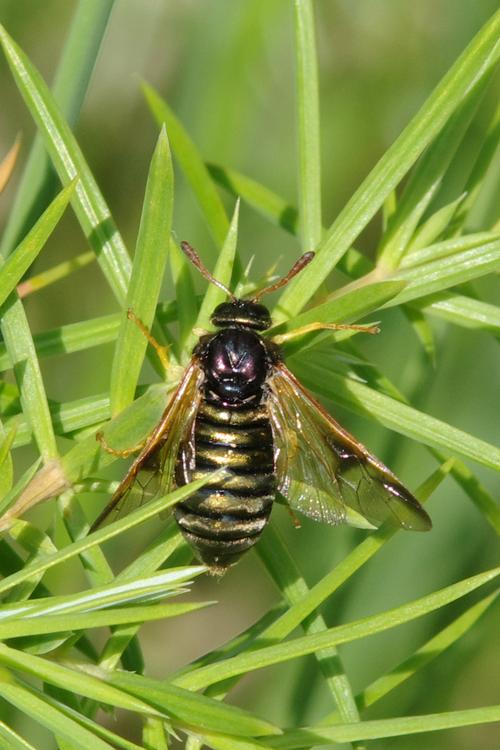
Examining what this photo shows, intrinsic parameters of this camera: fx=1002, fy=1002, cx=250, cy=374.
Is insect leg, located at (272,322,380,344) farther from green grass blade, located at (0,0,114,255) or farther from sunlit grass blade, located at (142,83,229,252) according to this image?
green grass blade, located at (0,0,114,255)

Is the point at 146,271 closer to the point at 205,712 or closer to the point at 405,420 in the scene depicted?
the point at 405,420

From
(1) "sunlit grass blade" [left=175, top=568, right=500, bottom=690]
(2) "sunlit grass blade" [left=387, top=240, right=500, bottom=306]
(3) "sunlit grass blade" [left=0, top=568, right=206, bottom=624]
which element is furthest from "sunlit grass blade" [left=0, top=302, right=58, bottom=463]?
(2) "sunlit grass blade" [left=387, top=240, right=500, bottom=306]

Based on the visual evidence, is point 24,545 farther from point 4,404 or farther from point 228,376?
point 228,376

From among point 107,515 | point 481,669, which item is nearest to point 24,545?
point 107,515

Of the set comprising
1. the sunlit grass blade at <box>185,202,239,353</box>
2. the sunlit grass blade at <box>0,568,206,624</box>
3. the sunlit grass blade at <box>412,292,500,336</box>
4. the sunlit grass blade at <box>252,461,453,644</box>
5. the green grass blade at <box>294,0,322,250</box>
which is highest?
the green grass blade at <box>294,0,322,250</box>

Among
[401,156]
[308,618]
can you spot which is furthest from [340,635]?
[401,156]

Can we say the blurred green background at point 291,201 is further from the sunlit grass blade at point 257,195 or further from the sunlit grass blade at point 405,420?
the sunlit grass blade at point 405,420

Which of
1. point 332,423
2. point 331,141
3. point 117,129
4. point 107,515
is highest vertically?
point 117,129
